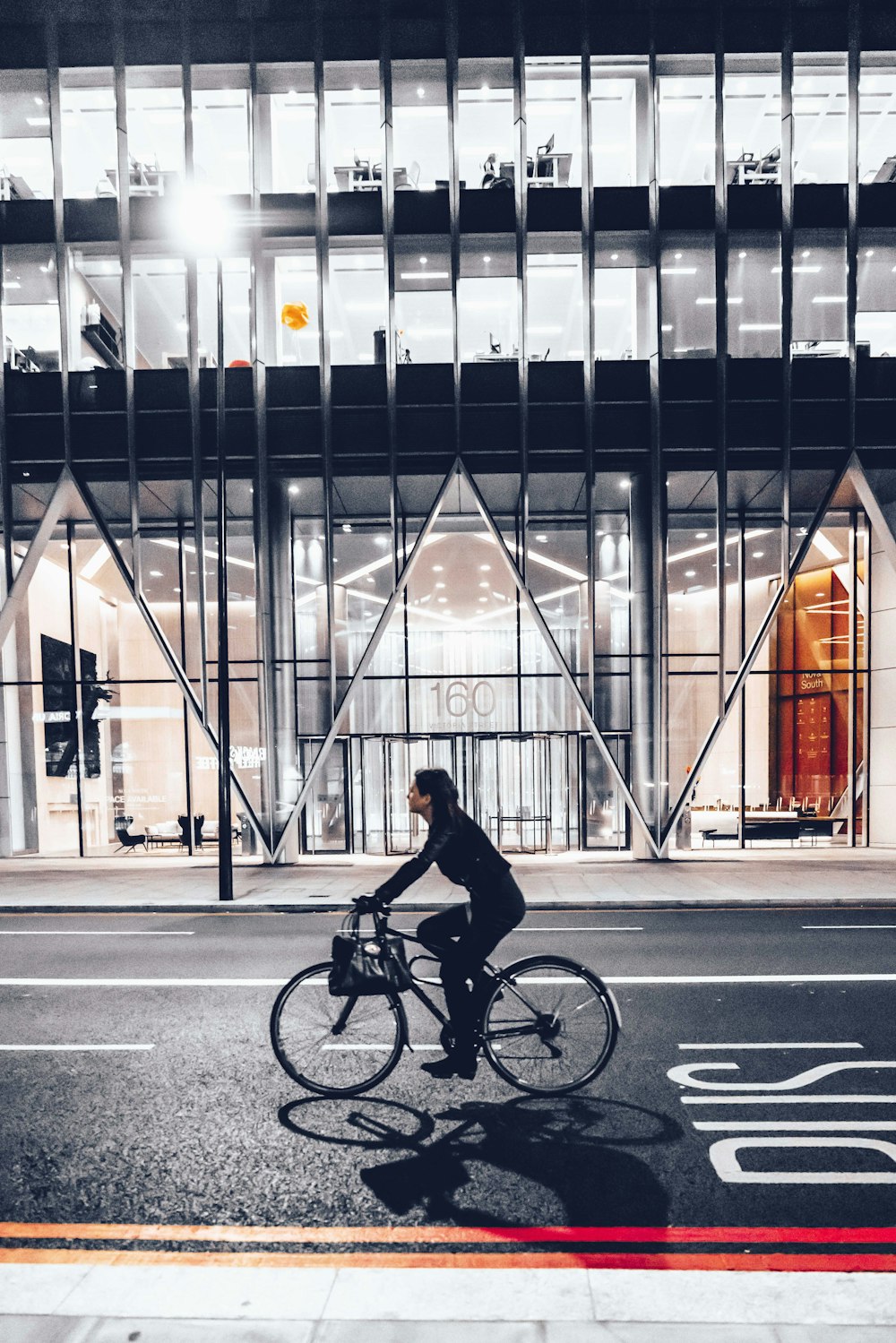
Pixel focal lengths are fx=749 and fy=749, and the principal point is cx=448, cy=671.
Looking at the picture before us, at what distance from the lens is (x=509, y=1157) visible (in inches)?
160

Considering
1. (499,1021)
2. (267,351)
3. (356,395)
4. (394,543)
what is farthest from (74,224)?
(499,1021)

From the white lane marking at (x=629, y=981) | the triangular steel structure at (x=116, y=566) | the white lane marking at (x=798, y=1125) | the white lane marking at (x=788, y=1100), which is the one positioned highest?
the triangular steel structure at (x=116, y=566)

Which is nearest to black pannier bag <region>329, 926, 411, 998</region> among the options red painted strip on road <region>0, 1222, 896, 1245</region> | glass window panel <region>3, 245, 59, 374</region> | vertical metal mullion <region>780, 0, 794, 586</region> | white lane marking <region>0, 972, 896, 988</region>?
red painted strip on road <region>0, 1222, 896, 1245</region>

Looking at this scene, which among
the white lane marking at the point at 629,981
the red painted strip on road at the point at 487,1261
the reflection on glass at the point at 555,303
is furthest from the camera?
the reflection on glass at the point at 555,303

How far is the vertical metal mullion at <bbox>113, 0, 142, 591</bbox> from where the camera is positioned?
14.1m

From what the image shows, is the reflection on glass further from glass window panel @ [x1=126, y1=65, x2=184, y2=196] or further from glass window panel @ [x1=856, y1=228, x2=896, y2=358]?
glass window panel @ [x1=126, y1=65, x2=184, y2=196]

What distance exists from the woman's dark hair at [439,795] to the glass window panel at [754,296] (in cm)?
1308

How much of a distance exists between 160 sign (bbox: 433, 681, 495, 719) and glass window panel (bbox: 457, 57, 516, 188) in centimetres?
1009

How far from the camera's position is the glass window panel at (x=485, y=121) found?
1439cm

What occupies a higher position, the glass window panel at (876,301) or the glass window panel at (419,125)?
the glass window panel at (419,125)

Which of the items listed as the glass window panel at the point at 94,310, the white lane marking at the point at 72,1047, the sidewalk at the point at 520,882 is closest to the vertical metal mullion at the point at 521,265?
the sidewalk at the point at 520,882

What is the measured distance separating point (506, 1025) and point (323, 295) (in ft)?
44.2

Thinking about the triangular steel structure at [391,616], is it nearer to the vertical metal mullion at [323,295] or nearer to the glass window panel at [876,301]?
the vertical metal mullion at [323,295]

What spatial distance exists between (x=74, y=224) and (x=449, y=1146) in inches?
670
